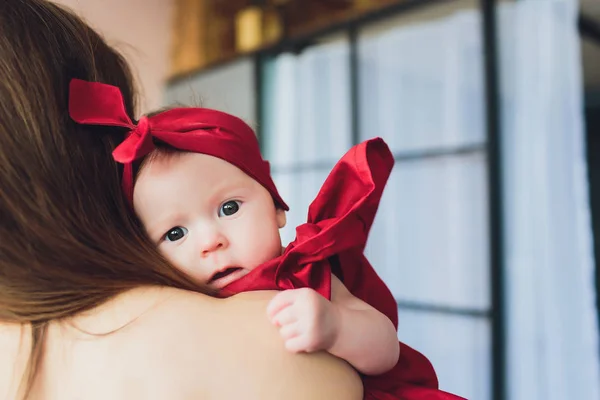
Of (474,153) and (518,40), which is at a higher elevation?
(518,40)

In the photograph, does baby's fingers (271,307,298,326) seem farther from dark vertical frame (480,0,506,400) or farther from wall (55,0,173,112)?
wall (55,0,173,112)

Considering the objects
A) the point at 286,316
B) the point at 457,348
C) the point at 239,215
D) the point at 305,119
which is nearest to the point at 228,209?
the point at 239,215

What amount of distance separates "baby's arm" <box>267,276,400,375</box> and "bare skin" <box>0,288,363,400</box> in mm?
18

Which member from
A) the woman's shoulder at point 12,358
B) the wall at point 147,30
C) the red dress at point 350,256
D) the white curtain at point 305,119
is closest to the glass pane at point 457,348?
the white curtain at point 305,119

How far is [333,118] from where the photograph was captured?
8.39 ft

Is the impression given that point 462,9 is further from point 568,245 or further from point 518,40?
point 568,245

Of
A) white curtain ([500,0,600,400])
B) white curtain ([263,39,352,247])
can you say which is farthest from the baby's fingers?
white curtain ([263,39,352,247])

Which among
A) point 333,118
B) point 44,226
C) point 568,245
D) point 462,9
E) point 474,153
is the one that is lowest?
point 568,245

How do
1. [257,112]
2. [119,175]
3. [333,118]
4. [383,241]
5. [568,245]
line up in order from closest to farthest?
[119,175] < [568,245] < [383,241] < [333,118] < [257,112]

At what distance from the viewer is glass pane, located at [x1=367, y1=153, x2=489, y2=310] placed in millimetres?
1987

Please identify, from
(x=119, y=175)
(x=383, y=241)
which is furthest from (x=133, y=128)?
(x=383, y=241)

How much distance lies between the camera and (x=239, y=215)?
23.4 inches

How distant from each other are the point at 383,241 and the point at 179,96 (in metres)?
1.89

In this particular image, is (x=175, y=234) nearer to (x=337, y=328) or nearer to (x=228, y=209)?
(x=228, y=209)
